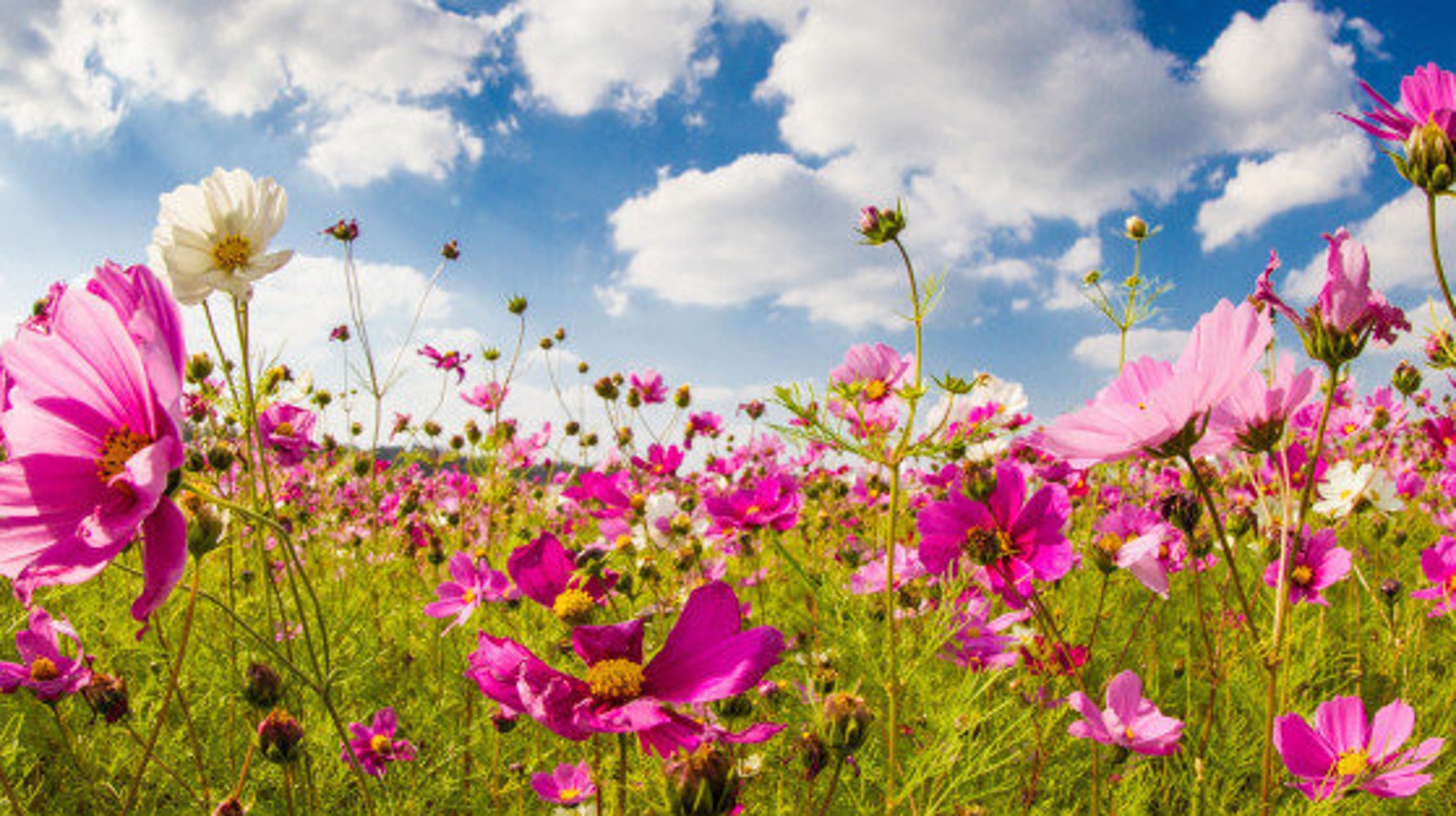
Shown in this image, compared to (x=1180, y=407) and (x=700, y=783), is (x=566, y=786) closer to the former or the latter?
(x=700, y=783)

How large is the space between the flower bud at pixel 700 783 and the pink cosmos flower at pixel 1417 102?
29.8 inches

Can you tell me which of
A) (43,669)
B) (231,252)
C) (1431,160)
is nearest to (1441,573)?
(1431,160)

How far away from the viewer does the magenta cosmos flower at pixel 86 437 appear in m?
0.45

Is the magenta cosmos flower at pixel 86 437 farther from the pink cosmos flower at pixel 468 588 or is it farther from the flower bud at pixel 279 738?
the pink cosmos flower at pixel 468 588

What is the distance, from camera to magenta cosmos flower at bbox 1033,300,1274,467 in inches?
24.0

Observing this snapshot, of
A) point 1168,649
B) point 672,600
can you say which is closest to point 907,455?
point 672,600

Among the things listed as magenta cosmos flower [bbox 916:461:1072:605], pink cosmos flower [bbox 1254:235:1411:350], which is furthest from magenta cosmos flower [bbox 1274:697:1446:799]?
pink cosmos flower [bbox 1254:235:1411:350]

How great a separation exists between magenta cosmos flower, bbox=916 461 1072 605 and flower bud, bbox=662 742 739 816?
0.50 meters

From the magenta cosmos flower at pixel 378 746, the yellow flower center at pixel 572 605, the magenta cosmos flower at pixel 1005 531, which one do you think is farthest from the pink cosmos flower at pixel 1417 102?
the magenta cosmos flower at pixel 378 746

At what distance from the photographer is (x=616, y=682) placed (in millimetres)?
572

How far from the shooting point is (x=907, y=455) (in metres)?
0.86

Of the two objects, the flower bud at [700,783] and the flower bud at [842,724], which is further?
the flower bud at [842,724]

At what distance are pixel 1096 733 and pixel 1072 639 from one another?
86 centimetres

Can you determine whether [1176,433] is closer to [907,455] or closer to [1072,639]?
[907,455]
